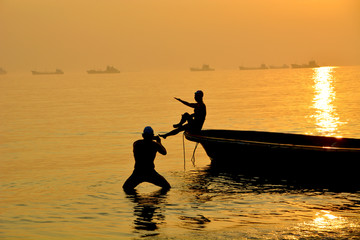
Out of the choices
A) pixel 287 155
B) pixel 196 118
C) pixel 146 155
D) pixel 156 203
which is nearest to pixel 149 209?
pixel 156 203

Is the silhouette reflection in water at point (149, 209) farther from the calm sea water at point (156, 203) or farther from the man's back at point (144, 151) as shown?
the man's back at point (144, 151)

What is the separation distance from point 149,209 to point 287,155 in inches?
213

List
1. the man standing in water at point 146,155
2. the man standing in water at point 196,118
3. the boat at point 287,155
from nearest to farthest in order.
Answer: the man standing in water at point 146,155 < the boat at point 287,155 < the man standing in water at point 196,118

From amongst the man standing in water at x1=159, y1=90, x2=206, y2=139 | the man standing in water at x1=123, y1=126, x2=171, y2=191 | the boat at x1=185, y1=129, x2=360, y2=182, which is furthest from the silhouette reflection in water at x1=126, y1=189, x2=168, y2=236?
the man standing in water at x1=159, y1=90, x2=206, y2=139

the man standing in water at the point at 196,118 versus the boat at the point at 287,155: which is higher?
the man standing in water at the point at 196,118

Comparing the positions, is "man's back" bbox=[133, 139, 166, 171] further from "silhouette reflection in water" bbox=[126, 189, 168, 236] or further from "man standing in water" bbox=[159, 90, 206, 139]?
"man standing in water" bbox=[159, 90, 206, 139]

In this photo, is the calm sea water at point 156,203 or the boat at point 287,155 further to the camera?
the boat at point 287,155

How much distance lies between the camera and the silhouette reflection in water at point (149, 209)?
1396 centimetres

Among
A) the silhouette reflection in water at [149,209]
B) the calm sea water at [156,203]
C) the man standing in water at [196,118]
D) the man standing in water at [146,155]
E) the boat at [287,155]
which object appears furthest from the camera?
the man standing in water at [196,118]

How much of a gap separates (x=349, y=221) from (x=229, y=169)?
767 centimetres

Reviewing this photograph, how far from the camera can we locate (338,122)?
1610 inches

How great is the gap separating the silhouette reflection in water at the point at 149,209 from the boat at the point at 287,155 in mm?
3732

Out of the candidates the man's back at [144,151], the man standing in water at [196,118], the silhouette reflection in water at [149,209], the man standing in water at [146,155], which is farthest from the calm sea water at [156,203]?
the man standing in water at [196,118]

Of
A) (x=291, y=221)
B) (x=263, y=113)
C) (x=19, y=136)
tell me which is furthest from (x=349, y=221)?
(x=263, y=113)
